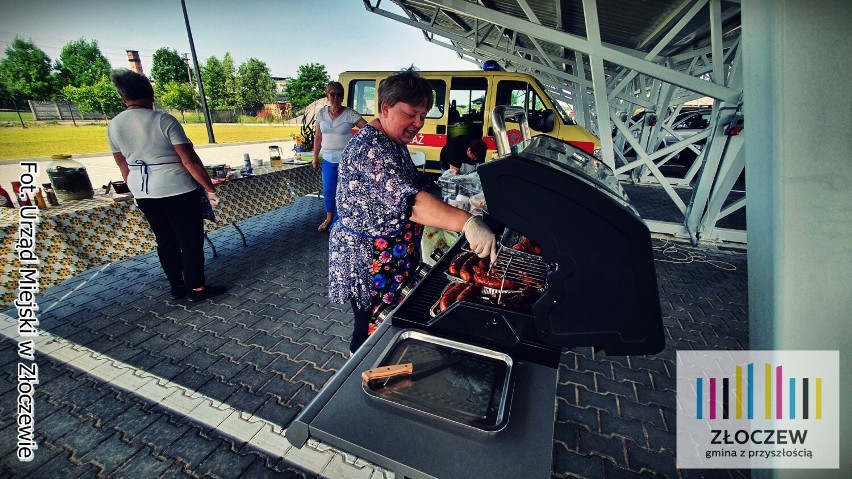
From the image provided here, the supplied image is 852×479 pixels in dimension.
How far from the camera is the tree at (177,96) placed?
39094mm

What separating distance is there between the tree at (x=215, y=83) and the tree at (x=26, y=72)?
1542 cm

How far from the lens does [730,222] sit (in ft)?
20.6

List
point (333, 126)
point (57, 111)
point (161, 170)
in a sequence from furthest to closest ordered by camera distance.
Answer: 1. point (57, 111)
2. point (333, 126)
3. point (161, 170)

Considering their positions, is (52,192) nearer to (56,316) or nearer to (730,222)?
(56,316)

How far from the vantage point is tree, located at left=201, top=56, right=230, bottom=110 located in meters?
44.2

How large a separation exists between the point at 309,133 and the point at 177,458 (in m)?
6.00

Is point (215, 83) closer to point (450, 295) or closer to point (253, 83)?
point (253, 83)

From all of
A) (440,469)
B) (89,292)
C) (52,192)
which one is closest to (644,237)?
(440,469)

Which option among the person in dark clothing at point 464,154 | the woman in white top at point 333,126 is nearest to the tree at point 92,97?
the woman in white top at point 333,126

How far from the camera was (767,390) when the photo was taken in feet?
3.23

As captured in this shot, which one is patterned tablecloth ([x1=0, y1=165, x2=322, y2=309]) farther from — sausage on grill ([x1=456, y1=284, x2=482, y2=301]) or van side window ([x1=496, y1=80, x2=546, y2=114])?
van side window ([x1=496, y1=80, x2=546, y2=114])

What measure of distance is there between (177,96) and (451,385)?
51258mm

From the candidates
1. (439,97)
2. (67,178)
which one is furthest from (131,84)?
(439,97)

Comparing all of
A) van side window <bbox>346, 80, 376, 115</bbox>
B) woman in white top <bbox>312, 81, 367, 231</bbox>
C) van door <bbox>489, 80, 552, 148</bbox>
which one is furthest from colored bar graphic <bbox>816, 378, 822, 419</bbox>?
van side window <bbox>346, 80, 376, 115</bbox>
